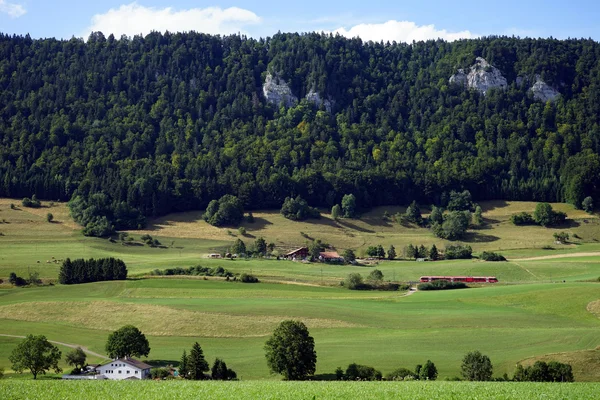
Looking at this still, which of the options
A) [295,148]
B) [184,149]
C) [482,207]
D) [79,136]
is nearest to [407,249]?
[482,207]

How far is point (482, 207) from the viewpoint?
176000mm

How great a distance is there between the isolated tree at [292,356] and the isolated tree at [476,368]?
11.7 meters

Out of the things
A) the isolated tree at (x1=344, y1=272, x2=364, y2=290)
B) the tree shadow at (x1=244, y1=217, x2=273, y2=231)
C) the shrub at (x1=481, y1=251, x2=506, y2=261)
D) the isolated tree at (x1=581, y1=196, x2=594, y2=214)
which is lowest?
the isolated tree at (x1=344, y1=272, x2=364, y2=290)

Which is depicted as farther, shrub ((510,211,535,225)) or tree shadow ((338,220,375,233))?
shrub ((510,211,535,225))

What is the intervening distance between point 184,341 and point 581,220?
10945 centimetres

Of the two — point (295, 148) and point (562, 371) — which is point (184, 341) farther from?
point (295, 148)

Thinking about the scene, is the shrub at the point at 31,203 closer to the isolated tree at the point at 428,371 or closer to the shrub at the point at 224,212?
the shrub at the point at 224,212

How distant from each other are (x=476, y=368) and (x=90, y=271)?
222 ft

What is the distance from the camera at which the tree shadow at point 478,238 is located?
150m

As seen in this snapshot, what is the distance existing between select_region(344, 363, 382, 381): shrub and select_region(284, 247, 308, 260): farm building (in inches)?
3026

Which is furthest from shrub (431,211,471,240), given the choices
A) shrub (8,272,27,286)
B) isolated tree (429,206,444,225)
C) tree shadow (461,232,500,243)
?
shrub (8,272,27,286)

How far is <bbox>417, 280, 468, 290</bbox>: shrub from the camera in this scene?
107m

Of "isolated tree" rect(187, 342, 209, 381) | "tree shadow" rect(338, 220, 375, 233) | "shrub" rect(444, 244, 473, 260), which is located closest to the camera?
"isolated tree" rect(187, 342, 209, 381)

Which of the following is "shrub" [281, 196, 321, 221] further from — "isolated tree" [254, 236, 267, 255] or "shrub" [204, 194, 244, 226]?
"isolated tree" [254, 236, 267, 255]
